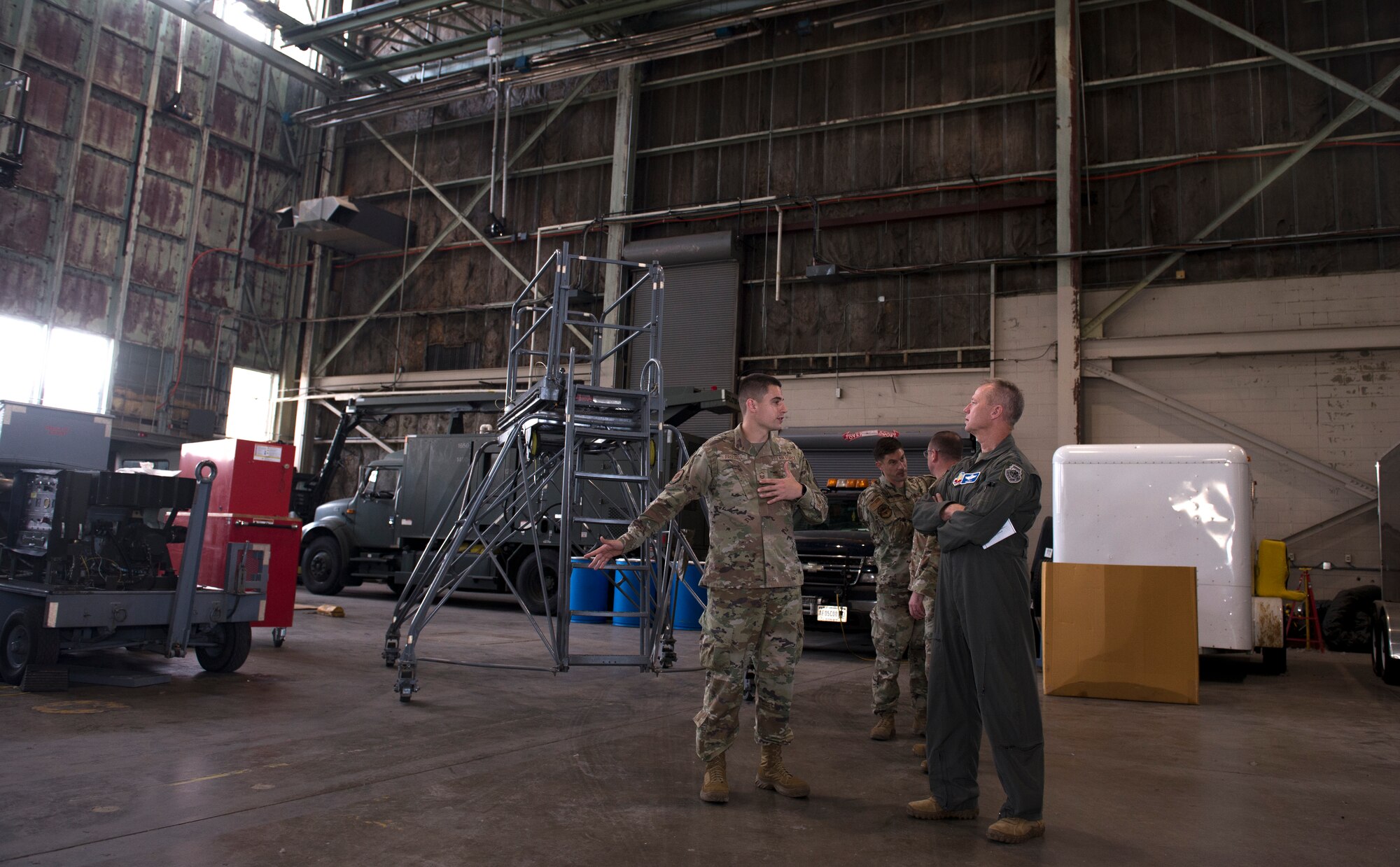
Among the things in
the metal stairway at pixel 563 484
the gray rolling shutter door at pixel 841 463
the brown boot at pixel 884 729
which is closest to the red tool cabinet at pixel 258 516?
the metal stairway at pixel 563 484

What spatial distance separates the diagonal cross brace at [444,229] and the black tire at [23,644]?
14.0 m

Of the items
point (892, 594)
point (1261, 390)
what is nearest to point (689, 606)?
point (892, 594)

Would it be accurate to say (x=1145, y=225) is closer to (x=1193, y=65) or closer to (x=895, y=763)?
(x=1193, y=65)

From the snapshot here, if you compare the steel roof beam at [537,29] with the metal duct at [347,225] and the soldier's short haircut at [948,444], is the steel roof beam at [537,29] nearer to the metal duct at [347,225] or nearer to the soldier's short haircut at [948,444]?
the metal duct at [347,225]

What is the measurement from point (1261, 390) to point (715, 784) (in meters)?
13.3

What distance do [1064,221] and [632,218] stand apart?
8.19 meters

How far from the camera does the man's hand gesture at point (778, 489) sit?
4164 mm

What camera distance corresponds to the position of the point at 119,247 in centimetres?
1859

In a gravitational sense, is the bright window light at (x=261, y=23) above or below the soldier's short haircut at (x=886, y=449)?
above

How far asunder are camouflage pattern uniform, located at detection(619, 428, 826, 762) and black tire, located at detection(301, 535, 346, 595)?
40.5 feet

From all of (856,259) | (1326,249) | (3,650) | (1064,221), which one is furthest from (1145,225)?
(3,650)

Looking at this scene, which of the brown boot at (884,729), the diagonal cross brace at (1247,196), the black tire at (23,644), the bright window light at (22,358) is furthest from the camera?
the bright window light at (22,358)

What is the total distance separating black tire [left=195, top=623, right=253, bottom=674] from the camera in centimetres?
670

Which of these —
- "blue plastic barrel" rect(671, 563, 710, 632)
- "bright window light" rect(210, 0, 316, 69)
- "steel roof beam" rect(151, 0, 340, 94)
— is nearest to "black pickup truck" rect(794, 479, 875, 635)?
"blue plastic barrel" rect(671, 563, 710, 632)
